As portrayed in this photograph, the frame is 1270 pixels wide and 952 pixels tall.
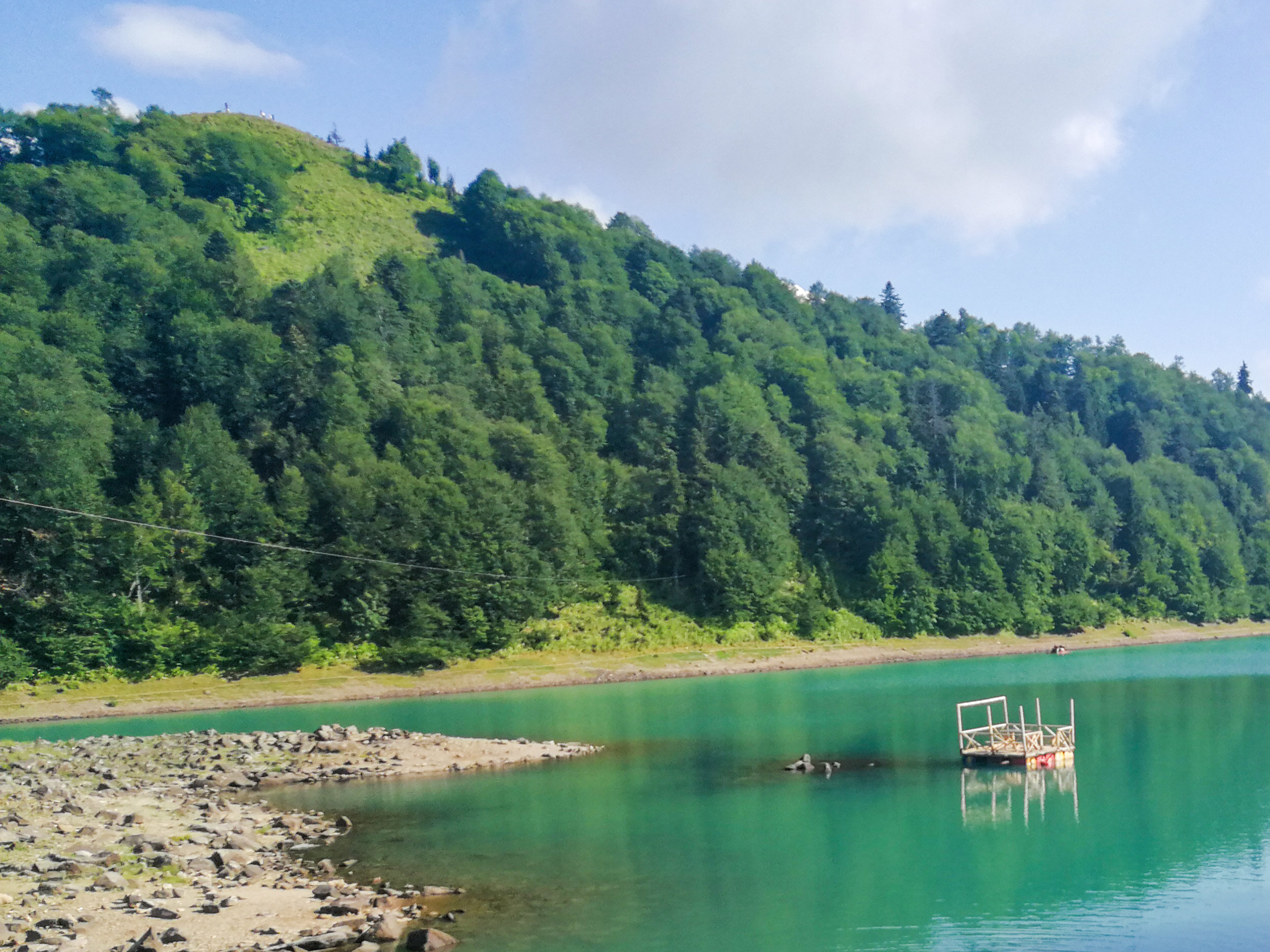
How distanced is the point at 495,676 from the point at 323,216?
103799 millimetres

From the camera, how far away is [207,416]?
8675cm

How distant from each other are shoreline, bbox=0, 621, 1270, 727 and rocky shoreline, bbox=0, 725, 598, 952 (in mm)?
18738

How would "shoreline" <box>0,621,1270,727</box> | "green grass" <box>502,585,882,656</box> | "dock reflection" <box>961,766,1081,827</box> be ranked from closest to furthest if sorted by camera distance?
"dock reflection" <box>961,766,1081,827</box> → "shoreline" <box>0,621,1270,727</box> → "green grass" <box>502,585,882,656</box>

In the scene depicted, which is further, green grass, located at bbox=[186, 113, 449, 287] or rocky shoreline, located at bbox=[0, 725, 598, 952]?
green grass, located at bbox=[186, 113, 449, 287]

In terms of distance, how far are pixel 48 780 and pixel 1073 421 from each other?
141m

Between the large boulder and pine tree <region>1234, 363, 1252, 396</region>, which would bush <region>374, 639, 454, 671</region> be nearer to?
the large boulder

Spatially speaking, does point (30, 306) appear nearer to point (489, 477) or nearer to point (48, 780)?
point (489, 477)

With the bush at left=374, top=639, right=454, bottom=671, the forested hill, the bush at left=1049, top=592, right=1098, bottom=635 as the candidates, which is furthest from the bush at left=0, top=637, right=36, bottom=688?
the bush at left=1049, top=592, right=1098, bottom=635

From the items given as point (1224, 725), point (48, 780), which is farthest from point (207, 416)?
point (1224, 725)

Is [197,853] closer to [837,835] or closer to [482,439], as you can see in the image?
[837,835]

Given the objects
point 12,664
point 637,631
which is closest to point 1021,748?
point 637,631

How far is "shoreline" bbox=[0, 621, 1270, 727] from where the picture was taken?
2394 inches

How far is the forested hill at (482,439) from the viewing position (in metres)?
73.0

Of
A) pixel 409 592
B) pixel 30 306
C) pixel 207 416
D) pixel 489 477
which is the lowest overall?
pixel 409 592
